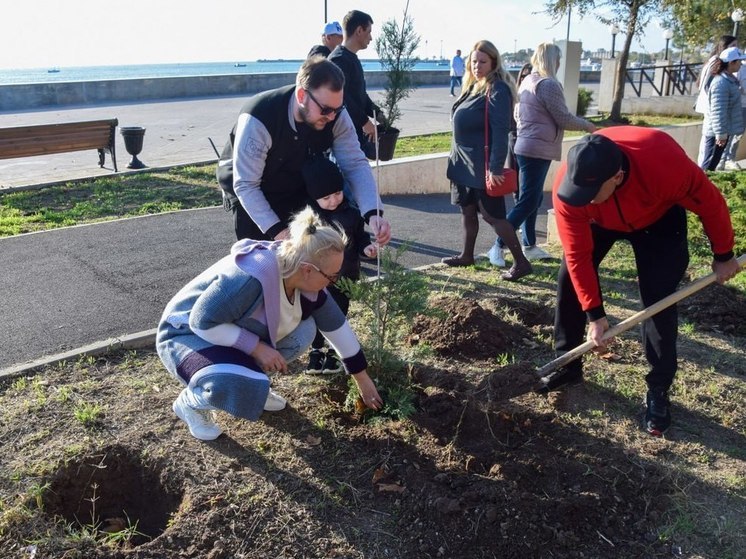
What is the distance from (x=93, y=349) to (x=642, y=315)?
3.24 metres

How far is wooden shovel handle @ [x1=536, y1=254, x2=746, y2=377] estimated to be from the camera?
10.9 ft

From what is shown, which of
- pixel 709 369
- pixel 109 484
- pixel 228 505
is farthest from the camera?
pixel 709 369

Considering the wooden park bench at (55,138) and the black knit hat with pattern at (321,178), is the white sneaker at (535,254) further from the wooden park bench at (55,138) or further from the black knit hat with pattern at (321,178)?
the wooden park bench at (55,138)

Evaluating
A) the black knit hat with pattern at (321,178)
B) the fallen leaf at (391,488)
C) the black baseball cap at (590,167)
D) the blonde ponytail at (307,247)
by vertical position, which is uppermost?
the black baseball cap at (590,167)

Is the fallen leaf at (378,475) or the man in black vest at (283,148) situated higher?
the man in black vest at (283,148)

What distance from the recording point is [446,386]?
3756 millimetres

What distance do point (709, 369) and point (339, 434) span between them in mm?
2349

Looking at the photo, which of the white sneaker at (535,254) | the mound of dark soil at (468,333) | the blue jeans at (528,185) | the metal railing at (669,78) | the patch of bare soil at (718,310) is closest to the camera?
the mound of dark soil at (468,333)

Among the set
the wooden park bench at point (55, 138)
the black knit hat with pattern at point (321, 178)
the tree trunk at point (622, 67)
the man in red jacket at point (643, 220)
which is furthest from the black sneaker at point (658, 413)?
the tree trunk at point (622, 67)

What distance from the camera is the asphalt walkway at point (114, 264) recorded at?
15.5ft

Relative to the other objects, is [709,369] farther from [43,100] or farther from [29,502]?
[43,100]

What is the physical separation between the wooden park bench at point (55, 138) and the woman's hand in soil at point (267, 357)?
8049 millimetres

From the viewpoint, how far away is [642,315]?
337 cm

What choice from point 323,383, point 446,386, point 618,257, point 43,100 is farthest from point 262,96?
point 43,100
